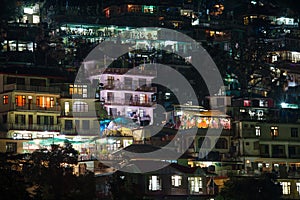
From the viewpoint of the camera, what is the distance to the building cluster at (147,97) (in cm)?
8756

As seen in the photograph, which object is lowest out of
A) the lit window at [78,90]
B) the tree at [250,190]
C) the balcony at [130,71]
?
the tree at [250,190]

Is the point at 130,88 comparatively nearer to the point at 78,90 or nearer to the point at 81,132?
the point at 78,90

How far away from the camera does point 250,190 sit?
7900 centimetres

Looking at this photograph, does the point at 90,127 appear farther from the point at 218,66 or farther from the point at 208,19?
the point at 208,19

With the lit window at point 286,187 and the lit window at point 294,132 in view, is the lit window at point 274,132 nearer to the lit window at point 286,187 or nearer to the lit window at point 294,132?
the lit window at point 294,132

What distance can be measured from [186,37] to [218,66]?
44.2 ft

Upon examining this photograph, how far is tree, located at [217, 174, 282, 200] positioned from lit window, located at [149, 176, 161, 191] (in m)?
4.82

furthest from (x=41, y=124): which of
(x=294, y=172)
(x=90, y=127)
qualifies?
(x=294, y=172)

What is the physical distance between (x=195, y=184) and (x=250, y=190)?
5328mm

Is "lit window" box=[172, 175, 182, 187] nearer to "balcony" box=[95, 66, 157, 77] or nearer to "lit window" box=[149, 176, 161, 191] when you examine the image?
"lit window" box=[149, 176, 161, 191]

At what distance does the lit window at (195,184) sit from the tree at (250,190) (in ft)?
8.63

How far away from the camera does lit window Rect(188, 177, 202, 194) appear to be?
269ft

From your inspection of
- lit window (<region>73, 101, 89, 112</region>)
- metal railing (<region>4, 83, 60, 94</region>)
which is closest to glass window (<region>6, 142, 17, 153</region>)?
metal railing (<region>4, 83, 60, 94</region>)

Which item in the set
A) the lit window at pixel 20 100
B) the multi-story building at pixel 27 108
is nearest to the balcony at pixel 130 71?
the multi-story building at pixel 27 108
